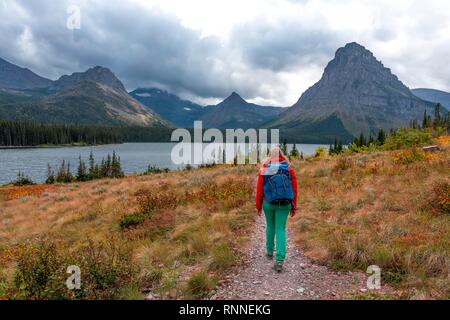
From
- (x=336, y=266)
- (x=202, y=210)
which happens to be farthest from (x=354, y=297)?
(x=202, y=210)

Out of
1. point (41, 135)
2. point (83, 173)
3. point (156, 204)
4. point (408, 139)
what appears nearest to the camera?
point (156, 204)

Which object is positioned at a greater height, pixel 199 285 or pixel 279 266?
pixel 279 266

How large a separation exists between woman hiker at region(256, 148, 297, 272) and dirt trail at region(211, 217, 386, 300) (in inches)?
16.1

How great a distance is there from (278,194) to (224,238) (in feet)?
9.42

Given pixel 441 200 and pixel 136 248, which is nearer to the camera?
pixel 136 248

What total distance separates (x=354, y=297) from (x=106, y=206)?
15.0 meters

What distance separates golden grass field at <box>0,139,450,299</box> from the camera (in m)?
5.89

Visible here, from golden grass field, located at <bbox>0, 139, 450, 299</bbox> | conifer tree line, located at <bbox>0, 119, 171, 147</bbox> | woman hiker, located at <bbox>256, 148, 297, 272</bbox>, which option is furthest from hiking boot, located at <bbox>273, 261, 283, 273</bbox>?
conifer tree line, located at <bbox>0, 119, 171, 147</bbox>

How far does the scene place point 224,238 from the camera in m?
8.74

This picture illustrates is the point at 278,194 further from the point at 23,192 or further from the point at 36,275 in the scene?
the point at 23,192

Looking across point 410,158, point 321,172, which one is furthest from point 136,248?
point 410,158

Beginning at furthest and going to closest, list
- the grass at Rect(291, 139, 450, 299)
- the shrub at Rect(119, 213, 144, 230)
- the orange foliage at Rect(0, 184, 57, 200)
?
the orange foliage at Rect(0, 184, 57, 200)
the shrub at Rect(119, 213, 144, 230)
the grass at Rect(291, 139, 450, 299)

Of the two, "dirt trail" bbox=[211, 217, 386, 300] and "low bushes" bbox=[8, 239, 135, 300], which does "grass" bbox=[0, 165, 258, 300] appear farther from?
"dirt trail" bbox=[211, 217, 386, 300]

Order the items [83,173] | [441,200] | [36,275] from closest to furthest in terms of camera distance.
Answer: [36,275], [441,200], [83,173]
